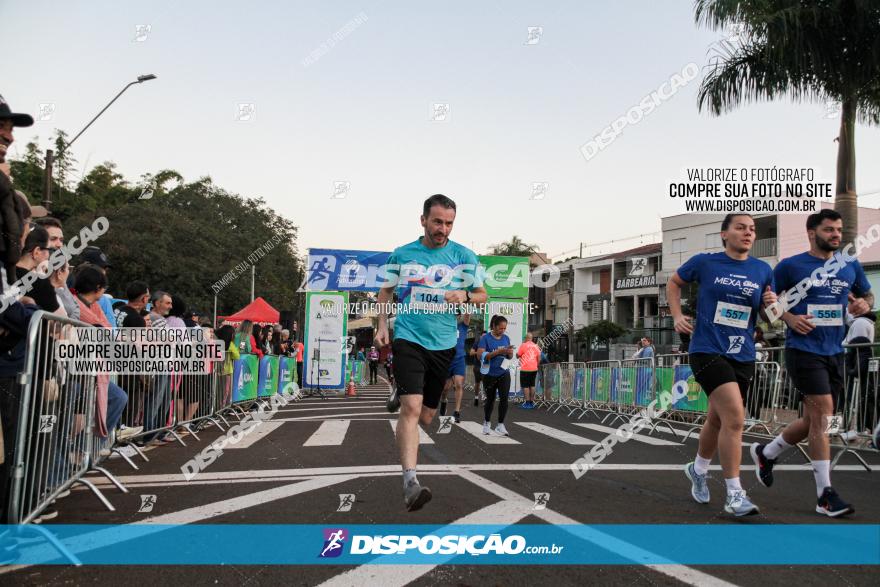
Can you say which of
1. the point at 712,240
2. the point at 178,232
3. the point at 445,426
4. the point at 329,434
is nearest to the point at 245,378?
the point at 329,434

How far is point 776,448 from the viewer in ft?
19.3

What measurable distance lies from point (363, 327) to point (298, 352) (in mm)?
43983

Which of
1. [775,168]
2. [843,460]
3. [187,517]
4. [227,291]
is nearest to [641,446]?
[843,460]

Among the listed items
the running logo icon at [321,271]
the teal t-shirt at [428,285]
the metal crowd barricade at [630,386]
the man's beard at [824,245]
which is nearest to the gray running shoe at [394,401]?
the teal t-shirt at [428,285]

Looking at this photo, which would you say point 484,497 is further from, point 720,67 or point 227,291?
point 227,291

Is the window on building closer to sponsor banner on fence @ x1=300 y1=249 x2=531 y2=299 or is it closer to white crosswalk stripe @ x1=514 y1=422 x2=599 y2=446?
sponsor banner on fence @ x1=300 y1=249 x2=531 y2=299

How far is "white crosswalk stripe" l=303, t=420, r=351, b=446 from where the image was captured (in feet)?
30.3

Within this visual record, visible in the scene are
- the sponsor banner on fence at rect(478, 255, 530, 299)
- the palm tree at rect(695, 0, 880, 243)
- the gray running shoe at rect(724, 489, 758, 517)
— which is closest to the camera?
the gray running shoe at rect(724, 489, 758, 517)

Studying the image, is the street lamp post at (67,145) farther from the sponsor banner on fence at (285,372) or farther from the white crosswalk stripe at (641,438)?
the white crosswalk stripe at (641,438)

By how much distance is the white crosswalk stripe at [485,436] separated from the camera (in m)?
9.61

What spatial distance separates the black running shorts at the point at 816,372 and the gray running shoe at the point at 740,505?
3.89 ft

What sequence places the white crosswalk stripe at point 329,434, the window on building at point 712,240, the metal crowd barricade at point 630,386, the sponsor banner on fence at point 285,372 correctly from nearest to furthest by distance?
the white crosswalk stripe at point 329,434 → the metal crowd barricade at point 630,386 → the sponsor banner on fence at point 285,372 → the window on building at point 712,240

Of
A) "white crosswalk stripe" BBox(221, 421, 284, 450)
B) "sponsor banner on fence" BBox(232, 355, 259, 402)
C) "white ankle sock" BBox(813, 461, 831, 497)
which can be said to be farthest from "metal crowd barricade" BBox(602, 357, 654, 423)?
Answer: "white ankle sock" BBox(813, 461, 831, 497)

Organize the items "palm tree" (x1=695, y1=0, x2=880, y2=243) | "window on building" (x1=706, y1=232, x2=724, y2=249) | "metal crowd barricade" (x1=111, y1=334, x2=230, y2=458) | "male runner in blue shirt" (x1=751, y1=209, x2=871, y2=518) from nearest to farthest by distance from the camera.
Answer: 1. "male runner in blue shirt" (x1=751, y1=209, x2=871, y2=518)
2. "metal crowd barricade" (x1=111, y1=334, x2=230, y2=458)
3. "palm tree" (x1=695, y1=0, x2=880, y2=243)
4. "window on building" (x1=706, y1=232, x2=724, y2=249)
